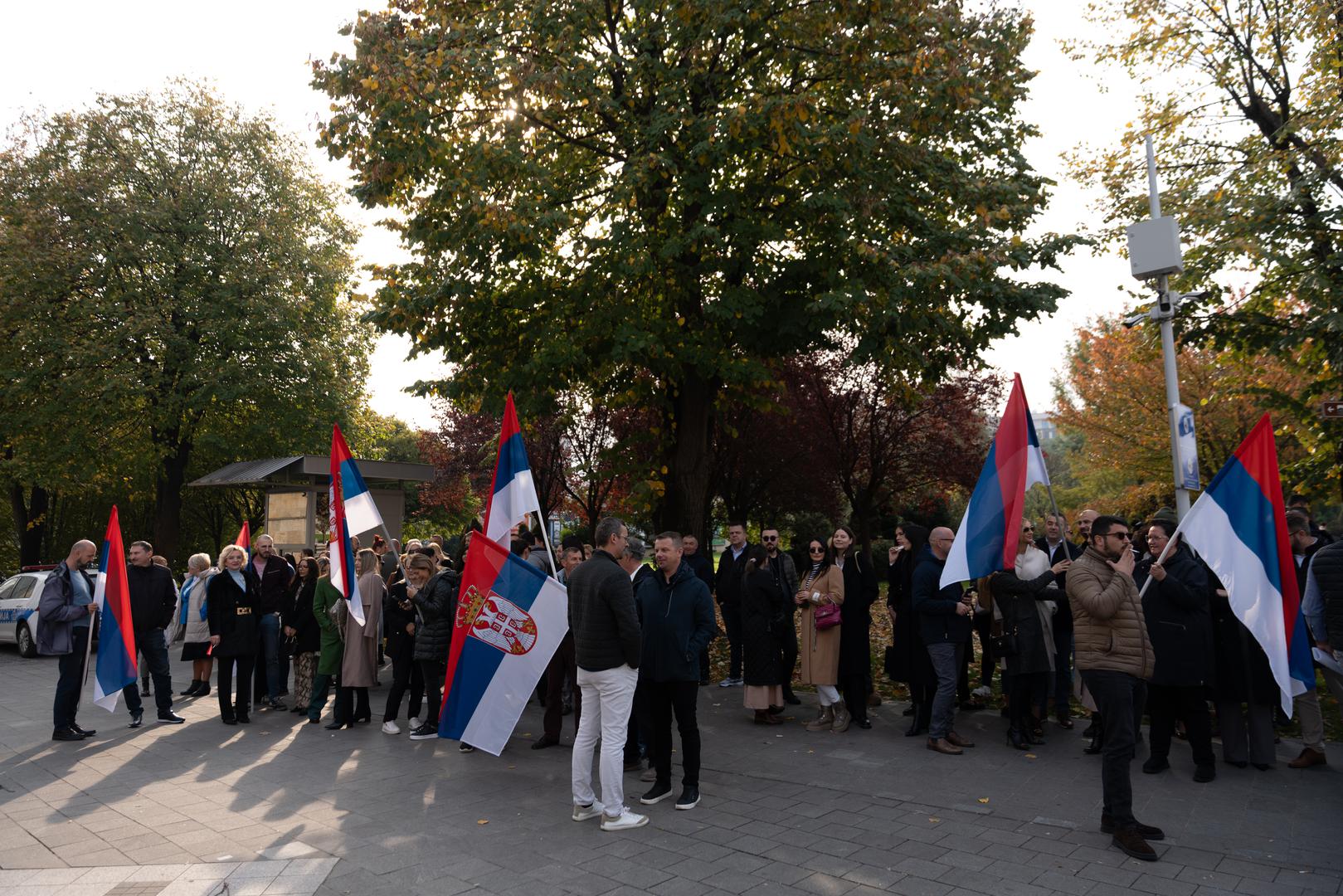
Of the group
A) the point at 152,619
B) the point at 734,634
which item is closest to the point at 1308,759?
the point at 734,634

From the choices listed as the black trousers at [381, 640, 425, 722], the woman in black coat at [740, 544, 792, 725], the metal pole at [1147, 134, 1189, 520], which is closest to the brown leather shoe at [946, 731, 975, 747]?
the woman in black coat at [740, 544, 792, 725]

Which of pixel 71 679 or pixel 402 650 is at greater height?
pixel 402 650

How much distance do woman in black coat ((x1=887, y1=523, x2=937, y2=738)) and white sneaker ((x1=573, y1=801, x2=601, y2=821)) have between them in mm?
3673

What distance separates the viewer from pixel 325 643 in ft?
34.0

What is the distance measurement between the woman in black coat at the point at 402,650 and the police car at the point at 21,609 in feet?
37.5

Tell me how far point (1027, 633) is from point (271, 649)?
8.51m

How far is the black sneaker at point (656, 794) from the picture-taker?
22.2ft

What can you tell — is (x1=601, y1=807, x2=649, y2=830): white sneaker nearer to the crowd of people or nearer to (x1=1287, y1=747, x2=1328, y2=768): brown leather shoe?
the crowd of people

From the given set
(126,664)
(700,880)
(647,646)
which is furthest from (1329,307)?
(126,664)

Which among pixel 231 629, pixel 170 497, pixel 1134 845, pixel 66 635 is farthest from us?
pixel 170 497

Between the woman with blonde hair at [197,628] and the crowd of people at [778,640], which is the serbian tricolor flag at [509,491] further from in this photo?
the woman with blonde hair at [197,628]

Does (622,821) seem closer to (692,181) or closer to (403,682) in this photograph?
(403,682)

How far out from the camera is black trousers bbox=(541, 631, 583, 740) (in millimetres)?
8961

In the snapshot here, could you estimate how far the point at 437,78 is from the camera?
1226cm
